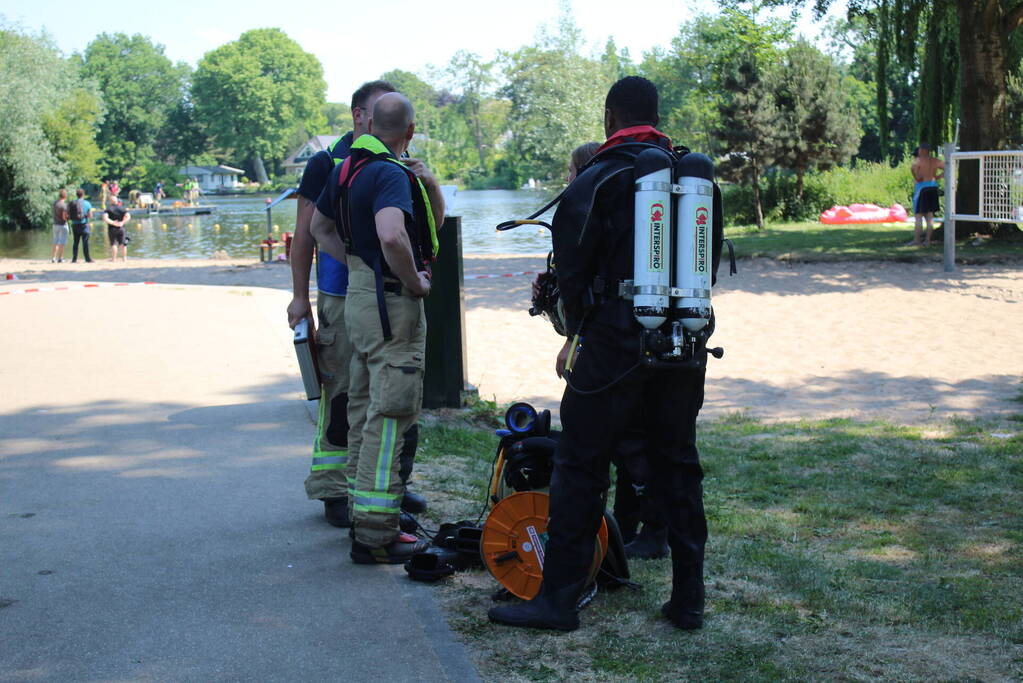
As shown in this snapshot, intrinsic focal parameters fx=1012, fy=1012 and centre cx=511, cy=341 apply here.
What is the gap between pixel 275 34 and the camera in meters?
136

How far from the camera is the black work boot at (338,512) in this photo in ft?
16.4

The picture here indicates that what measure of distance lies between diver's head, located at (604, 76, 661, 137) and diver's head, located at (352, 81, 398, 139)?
1600 millimetres

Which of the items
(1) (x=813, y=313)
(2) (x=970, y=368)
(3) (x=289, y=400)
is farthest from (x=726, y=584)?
(1) (x=813, y=313)

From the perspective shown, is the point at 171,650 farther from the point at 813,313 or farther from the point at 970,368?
the point at 813,313

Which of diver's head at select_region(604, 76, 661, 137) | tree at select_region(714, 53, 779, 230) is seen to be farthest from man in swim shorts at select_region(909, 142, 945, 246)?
diver's head at select_region(604, 76, 661, 137)

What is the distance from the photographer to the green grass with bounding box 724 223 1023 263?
59.4 ft

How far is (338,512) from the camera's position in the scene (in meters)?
5.02

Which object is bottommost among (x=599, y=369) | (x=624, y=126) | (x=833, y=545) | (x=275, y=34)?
(x=833, y=545)

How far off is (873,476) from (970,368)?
163 inches

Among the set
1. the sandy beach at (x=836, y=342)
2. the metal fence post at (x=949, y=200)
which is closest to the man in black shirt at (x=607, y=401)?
the sandy beach at (x=836, y=342)

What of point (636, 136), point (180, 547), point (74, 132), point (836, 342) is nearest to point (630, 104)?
point (636, 136)

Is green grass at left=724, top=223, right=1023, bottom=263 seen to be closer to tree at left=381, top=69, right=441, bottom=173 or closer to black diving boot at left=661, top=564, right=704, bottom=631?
black diving boot at left=661, top=564, right=704, bottom=631

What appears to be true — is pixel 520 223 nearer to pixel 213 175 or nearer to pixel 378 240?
pixel 378 240

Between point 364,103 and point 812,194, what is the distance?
30.8 metres
